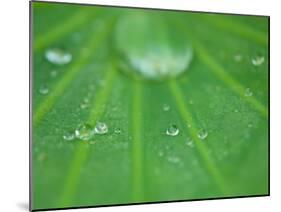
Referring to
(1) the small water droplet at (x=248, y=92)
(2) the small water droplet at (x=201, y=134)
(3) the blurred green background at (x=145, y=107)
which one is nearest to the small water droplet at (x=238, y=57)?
(3) the blurred green background at (x=145, y=107)

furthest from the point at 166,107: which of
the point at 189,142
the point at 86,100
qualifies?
the point at 86,100

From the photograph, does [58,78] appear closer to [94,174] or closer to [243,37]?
[94,174]

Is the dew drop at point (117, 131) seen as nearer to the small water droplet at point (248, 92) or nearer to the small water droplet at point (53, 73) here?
the small water droplet at point (53, 73)

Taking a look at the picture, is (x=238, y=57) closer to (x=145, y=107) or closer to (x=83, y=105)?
(x=145, y=107)

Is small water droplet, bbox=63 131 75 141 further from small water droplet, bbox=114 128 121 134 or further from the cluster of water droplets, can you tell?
small water droplet, bbox=114 128 121 134

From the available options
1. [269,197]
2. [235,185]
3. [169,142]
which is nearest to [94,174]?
[169,142]

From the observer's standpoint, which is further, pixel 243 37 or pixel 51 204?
pixel 243 37

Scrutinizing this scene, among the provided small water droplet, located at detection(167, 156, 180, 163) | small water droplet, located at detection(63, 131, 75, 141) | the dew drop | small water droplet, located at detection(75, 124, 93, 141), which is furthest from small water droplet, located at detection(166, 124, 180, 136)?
small water droplet, located at detection(63, 131, 75, 141)
